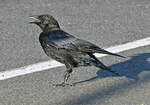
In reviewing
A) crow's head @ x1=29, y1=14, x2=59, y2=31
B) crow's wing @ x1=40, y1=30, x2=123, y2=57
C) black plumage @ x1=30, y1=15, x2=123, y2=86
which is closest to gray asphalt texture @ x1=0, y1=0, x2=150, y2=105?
black plumage @ x1=30, y1=15, x2=123, y2=86

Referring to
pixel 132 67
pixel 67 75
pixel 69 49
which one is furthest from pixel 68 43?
pixel 132 67

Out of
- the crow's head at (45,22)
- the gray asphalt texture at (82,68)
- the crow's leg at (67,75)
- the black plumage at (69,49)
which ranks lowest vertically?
the gray asphalt texture at (82,68)

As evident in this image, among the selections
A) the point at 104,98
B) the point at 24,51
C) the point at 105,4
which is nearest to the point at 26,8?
the point at 105,4

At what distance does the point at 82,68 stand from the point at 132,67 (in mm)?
609

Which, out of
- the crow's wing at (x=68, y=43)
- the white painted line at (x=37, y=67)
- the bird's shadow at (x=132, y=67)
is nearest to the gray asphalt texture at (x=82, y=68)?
the bird's shadow at (x=132, y=67)

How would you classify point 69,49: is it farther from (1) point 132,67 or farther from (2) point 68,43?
(1) point 132,67

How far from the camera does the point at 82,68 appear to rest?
7.14 meters

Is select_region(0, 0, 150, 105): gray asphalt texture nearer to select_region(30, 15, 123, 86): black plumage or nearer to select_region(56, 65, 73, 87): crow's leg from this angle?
select_region(56, 65, 73, 87): crow's leg

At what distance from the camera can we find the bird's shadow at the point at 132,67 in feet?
22.6

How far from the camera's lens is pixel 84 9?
33.3 ft

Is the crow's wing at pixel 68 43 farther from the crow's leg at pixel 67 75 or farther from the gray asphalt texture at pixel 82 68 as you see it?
the gray asphalt texture at pixel 82 68

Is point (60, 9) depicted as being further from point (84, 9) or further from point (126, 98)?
point (126, 98)

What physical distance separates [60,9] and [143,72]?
3.48 m

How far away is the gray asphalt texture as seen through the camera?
6176mm
